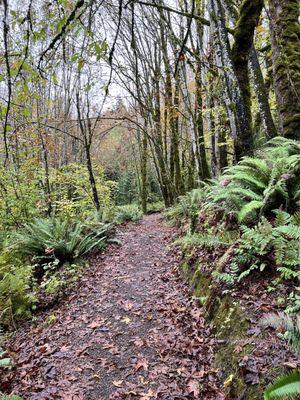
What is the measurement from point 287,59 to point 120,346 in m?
4.85

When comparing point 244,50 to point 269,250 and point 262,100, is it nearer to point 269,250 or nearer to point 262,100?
point 262,100

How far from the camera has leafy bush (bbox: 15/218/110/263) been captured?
20.7 ft

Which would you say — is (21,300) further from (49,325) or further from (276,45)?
(276,45)

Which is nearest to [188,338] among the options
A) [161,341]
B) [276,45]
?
[161,341]

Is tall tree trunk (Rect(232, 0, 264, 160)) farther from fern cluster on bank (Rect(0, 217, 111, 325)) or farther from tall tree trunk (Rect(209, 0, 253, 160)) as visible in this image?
fern cluster on bank (Rect(0, 217, 111, 325))

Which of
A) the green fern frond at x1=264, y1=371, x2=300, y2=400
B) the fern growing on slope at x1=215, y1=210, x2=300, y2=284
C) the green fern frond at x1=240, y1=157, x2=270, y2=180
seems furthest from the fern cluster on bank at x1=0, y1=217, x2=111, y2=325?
the green fern frond at x1=264, y1=371, x2=300, y2=400

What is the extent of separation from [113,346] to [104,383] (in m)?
0.57

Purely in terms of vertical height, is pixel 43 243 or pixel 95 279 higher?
pixel 43 243

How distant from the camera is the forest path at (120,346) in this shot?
276 cm

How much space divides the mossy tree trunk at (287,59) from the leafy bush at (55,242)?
456 cm

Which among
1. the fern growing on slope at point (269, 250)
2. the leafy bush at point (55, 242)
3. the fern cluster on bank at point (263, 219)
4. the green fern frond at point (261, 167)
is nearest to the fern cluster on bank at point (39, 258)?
the leafy bush at point (55, 242)

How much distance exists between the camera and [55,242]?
247 inches

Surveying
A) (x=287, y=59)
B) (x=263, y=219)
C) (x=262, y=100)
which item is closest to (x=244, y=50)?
(x=287, y=59)

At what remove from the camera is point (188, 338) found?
3273 mm
